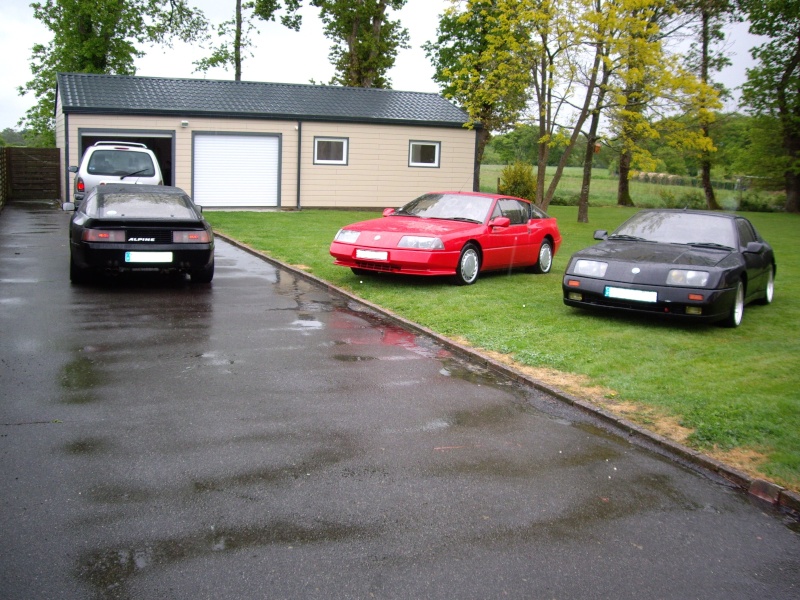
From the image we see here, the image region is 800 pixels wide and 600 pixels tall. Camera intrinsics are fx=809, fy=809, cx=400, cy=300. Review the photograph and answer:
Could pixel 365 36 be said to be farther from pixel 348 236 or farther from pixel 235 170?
pixel 348 236

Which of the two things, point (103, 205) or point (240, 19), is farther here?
point (240, 19)

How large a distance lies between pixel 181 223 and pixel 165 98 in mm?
16592

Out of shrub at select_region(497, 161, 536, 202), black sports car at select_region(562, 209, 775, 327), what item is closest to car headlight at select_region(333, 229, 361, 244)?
black sports car at select_region(562, 209, 775, 327)

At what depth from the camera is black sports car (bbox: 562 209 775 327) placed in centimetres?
884

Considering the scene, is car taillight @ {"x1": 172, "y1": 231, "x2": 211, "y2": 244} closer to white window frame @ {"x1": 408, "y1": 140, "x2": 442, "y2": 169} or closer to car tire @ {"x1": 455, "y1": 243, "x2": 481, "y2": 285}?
car tire @ {"x1": 455, "y1": 243, "x2": 481, "y2": 285}

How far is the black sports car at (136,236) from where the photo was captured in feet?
34.6

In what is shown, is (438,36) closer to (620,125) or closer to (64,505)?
(620,125)

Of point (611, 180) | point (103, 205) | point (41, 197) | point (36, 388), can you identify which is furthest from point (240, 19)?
point (36, 388)

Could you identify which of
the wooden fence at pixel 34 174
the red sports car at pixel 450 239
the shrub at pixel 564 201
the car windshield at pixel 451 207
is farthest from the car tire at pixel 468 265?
the shrub at pixel 564 201

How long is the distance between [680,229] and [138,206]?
7.23 meters

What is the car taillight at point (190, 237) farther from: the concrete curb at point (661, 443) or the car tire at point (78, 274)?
the concrete curb at point (661, 443)

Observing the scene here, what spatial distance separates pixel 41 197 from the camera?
2948 centimetres

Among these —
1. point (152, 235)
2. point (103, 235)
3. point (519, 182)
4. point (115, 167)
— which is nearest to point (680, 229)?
point (152, 235)

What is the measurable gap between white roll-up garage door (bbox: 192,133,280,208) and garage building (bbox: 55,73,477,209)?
0.11 ft
